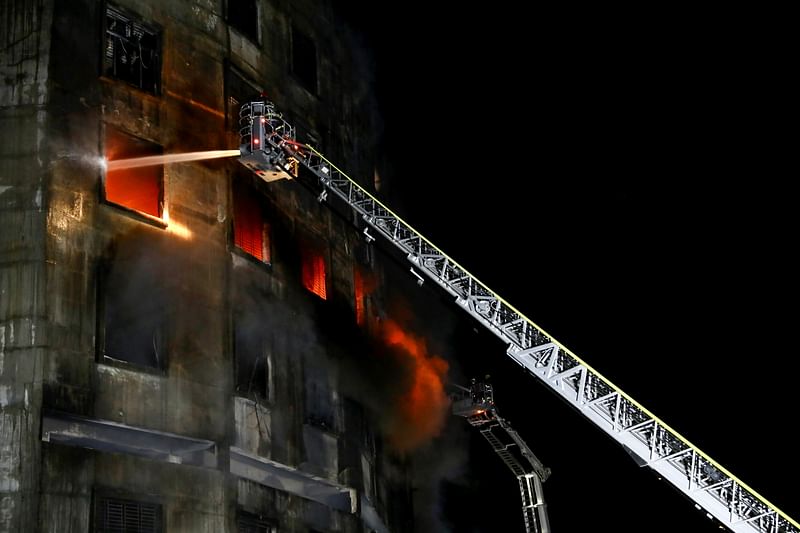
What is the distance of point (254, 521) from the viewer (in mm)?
26344

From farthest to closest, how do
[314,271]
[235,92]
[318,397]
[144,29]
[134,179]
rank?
[314,271], [318,397], [235,92], [144,29], [134,179]

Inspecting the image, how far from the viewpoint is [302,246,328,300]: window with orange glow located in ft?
105

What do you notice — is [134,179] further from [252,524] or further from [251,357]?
[252,524]

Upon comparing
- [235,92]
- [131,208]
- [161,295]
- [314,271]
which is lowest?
[161,295]

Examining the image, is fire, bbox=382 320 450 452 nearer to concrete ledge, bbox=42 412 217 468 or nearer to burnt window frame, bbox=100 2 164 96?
concrete ledge, bbox=42 412 217 468

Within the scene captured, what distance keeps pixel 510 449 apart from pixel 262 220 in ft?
34.2

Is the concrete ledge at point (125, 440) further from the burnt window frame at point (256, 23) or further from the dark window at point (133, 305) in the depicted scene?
the burnt window frame at point (256, 23)

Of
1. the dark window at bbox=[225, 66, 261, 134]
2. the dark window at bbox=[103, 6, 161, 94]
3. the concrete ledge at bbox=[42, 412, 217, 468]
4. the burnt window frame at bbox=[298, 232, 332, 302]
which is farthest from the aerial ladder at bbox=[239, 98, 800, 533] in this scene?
the concrete ledge at bbox=[42, 412, 217, 468]

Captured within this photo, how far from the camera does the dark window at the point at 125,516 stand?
22.0 meters

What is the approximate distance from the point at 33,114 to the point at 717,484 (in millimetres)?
17963

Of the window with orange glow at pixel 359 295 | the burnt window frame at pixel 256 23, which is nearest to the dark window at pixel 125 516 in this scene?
the window with orange glow at pixel 359 295

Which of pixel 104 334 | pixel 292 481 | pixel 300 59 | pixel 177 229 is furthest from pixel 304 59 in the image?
pixel 104 334

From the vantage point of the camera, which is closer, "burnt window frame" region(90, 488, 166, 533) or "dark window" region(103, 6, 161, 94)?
"burnt window frame" region(90, 488, 166, 533)

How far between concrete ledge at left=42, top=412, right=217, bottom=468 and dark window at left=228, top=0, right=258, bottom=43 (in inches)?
525
